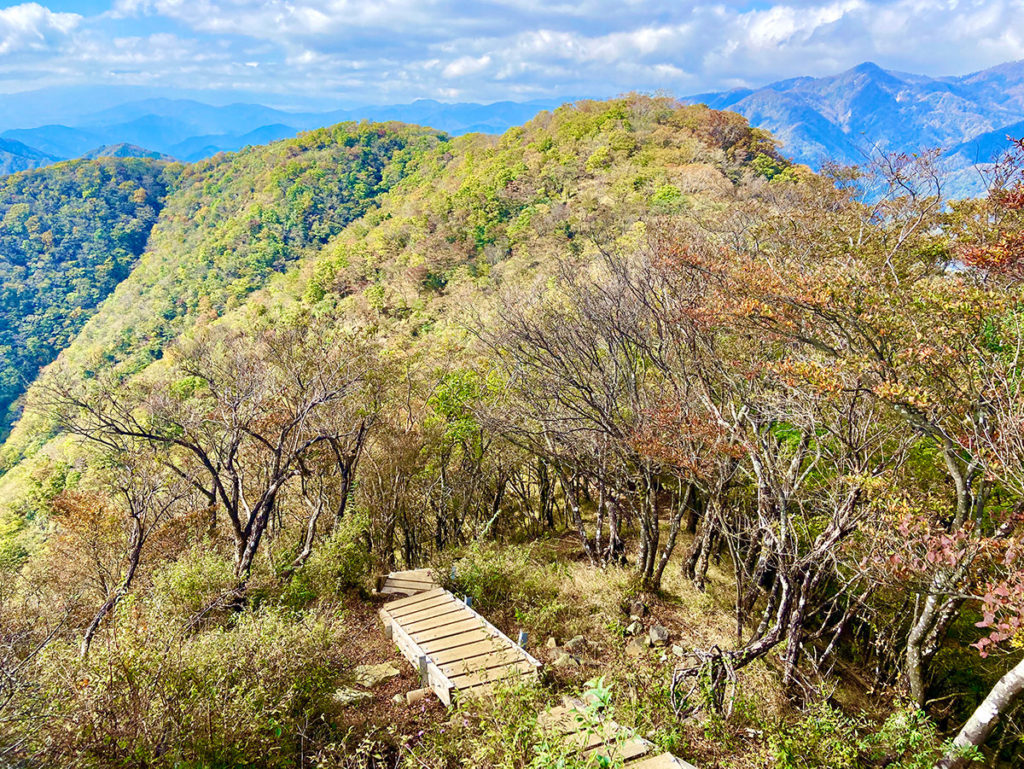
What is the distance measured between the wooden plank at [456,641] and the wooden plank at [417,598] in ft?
3.95

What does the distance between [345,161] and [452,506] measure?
222 feet

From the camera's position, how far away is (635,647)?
7.32m

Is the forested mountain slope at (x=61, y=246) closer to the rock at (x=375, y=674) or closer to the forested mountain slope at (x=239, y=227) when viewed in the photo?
the forested mountain slope at (x=239, y=227)

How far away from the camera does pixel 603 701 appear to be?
10.5ft

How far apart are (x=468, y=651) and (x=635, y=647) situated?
2.22 metres

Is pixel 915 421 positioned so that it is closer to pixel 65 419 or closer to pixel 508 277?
pixel 65 419

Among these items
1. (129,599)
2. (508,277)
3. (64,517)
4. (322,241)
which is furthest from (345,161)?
(129,599)

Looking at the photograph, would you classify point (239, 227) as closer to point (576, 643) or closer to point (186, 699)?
point (576, 643)

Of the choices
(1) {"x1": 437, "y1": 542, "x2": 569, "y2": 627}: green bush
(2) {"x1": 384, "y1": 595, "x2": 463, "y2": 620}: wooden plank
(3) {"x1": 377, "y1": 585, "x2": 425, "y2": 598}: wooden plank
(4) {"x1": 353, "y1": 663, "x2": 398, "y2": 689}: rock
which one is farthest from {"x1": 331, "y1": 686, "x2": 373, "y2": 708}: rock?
(3) {"x1": 377, "y1": 585, "x2": 425, "y2": 598}: wooden plank

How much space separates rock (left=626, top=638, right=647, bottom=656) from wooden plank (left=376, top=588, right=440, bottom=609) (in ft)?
8.94

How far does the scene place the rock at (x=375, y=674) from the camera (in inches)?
260

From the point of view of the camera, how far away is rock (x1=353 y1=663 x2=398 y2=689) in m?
6.60

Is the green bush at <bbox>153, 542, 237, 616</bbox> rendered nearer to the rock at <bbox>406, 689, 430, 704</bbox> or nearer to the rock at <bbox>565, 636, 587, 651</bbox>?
the rock at <bbox>406, 689, 430, 704</bbox>

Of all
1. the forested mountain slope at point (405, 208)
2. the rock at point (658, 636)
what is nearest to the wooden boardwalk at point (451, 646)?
the rock at point (658, 636)
